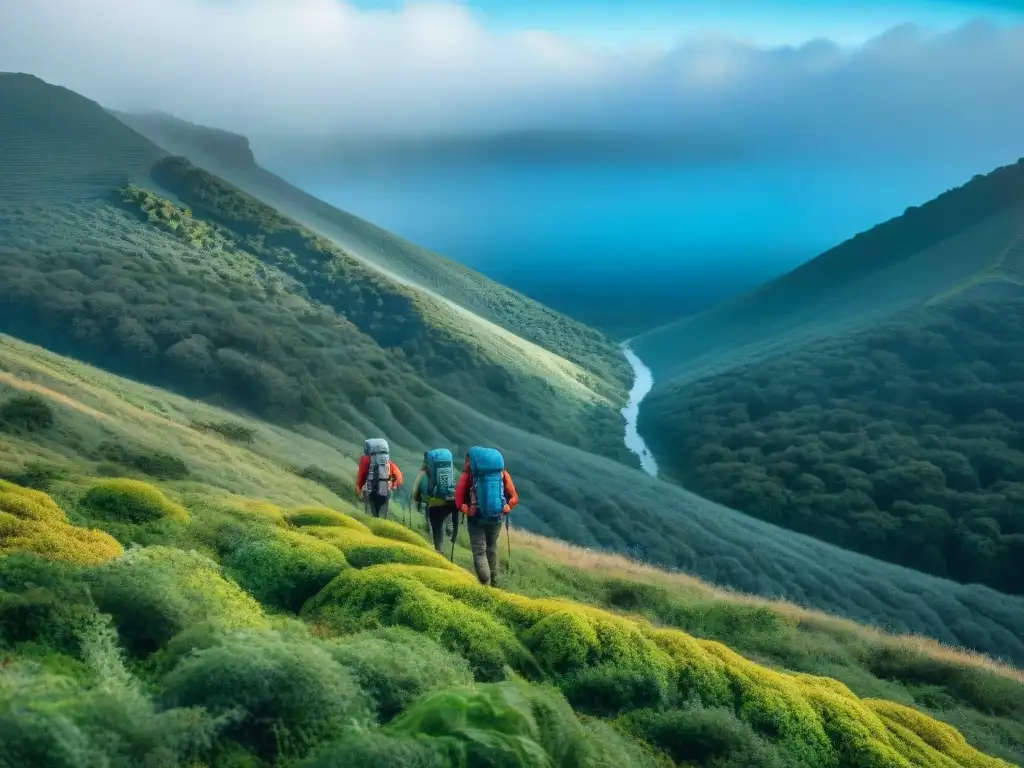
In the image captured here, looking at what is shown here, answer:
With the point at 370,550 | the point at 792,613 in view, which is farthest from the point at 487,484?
the point at 792,613

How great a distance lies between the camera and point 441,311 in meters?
121

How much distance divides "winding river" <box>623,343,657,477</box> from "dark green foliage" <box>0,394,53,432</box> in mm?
80087

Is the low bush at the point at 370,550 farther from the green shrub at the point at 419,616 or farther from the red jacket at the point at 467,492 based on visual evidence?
the red jacket at the point at 467,492

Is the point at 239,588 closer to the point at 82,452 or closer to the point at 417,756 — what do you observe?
the point at 417,756

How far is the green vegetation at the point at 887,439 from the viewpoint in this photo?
96.1m

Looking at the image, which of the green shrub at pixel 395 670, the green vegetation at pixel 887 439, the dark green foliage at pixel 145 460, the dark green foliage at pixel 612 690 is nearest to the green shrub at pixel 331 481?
the dark green foliage at pixel 145 460

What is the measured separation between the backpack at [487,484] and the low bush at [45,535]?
7.36 metres

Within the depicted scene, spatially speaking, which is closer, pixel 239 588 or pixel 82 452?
pixel 239 588

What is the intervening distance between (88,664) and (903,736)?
10.3 meters

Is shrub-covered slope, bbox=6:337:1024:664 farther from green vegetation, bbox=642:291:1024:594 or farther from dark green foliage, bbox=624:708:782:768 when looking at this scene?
green vegetation, bbox=642:291:1024:594

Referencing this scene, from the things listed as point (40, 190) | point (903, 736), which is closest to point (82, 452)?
point (903, 736)

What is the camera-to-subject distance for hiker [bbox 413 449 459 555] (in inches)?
770

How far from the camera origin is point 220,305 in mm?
68250

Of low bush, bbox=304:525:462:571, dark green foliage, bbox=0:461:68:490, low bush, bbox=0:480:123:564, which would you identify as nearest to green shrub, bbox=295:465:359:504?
dark green foliage, bbox=0:461:68:490
